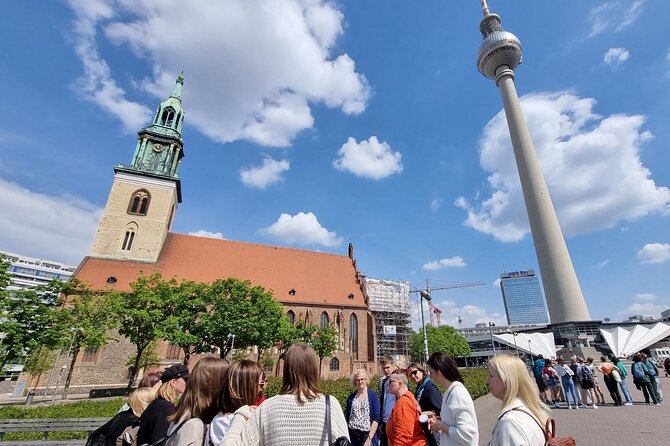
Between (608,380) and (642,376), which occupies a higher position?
(642,376)

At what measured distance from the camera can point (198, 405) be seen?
2686 millimetres

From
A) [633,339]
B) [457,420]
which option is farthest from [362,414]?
[633,339]

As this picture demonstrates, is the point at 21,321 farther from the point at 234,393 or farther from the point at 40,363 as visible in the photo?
the point at 234,393

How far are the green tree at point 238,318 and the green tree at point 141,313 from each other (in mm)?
2882

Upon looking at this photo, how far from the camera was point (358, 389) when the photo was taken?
15.0 feet

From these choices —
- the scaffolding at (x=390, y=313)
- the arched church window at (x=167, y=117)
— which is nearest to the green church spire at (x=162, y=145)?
the arched church window at (x=167, y=117)

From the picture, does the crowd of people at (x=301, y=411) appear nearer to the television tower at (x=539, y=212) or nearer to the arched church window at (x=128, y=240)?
the arched church window at (x=128, y=240)

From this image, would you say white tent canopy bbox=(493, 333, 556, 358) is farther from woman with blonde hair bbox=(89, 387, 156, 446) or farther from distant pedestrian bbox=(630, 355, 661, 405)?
woman with blonde hair bbox=(89, 387, 156, 446)

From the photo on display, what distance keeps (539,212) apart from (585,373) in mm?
36190

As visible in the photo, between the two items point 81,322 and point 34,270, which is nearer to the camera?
point 81,322

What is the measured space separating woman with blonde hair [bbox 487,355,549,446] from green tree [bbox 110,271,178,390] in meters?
24.7

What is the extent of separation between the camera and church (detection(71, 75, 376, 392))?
32.1 m

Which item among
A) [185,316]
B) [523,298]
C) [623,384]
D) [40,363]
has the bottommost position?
[40,363]

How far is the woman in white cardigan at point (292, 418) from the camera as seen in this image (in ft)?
7.25
